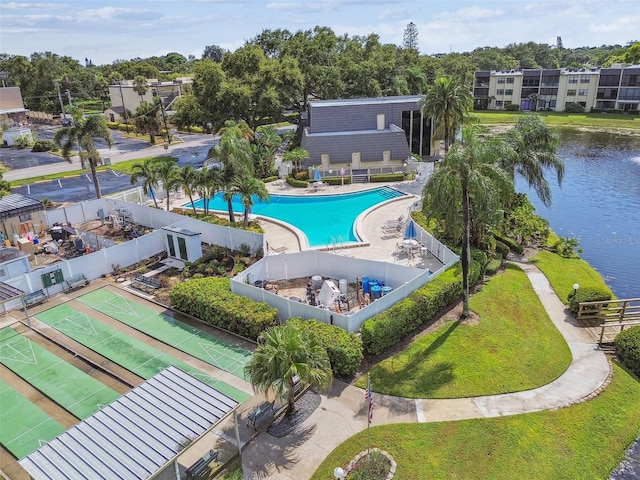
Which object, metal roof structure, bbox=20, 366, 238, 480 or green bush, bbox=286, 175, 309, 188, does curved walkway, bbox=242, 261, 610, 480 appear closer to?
metal roof structure, bbox=20, 366, 238, 480

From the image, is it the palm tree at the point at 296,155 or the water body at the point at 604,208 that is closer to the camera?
the water body at the point at 604,208

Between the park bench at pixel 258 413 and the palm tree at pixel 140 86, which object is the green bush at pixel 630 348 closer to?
the park bench at pixel 258 413

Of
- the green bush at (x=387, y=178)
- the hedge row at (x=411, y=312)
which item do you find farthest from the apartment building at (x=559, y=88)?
the hedge row at (x=411, y=312)

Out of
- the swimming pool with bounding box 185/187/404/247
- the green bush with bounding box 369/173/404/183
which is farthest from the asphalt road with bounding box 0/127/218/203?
the green bush with bounding box 369/173/404/183

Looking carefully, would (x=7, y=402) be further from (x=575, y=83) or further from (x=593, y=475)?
(x=575, y=83)

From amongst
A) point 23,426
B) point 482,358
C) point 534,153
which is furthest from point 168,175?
point 534,153

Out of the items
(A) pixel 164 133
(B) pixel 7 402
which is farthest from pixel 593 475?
(A) pixel 164 133

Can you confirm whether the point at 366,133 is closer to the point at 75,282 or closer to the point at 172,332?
the point at 75,282
